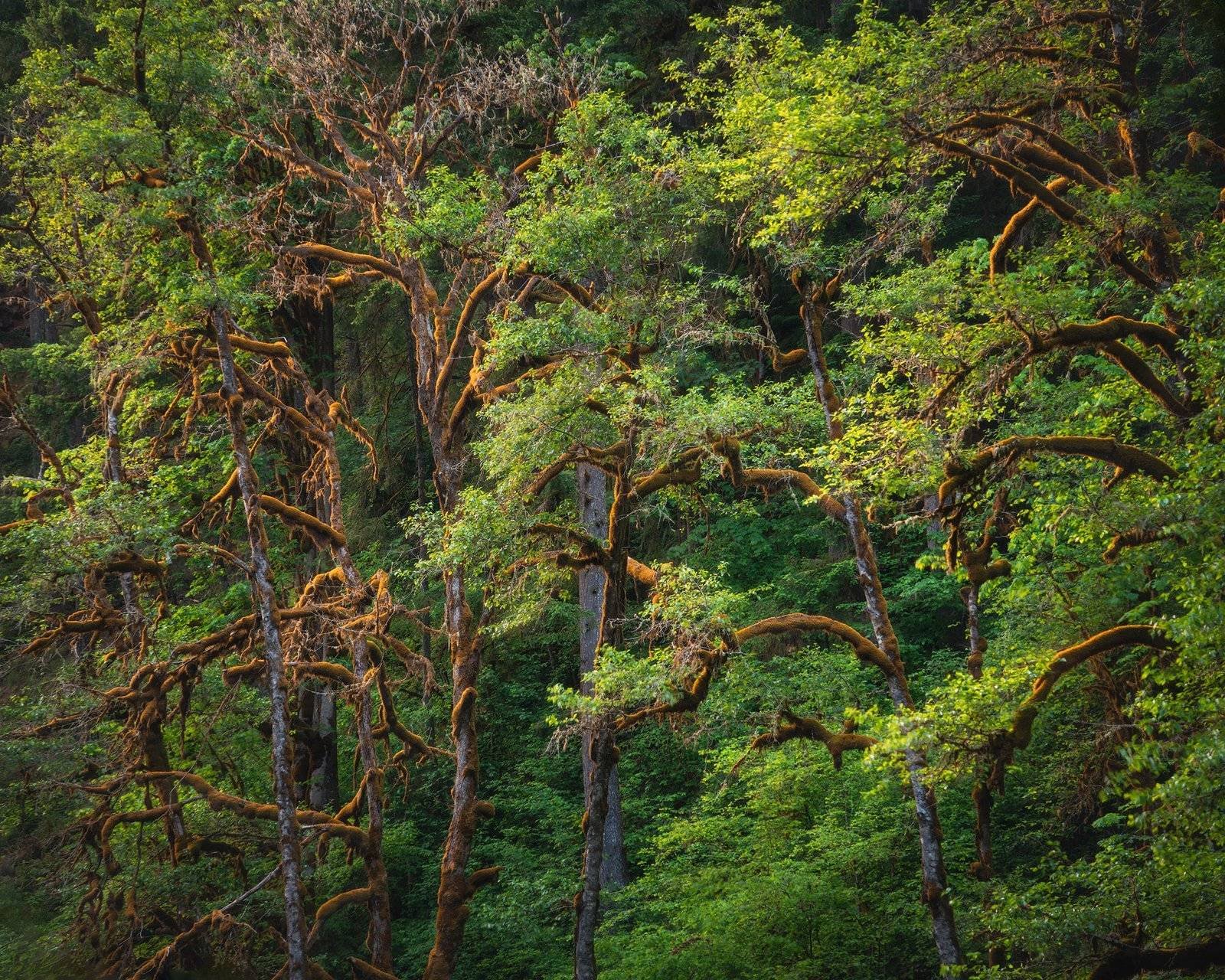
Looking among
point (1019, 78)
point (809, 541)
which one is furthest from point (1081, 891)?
point (1019, 78)

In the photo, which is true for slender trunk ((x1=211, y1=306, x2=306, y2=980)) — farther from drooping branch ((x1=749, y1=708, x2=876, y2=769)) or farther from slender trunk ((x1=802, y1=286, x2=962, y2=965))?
slender trunk ((x1=802, y1=286, x2=962, y2=965))

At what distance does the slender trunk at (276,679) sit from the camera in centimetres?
1012

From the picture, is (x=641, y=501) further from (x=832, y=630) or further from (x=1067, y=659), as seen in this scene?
(x=1067, y=659)

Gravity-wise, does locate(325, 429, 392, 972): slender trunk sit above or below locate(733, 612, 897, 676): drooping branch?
below

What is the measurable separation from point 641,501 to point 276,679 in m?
4.38

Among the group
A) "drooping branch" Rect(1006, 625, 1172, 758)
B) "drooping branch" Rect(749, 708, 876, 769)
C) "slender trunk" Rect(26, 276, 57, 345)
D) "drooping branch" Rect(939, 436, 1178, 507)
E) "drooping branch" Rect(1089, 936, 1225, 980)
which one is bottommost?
"drooping branch" Rect(1089, 936, 1225, 980)

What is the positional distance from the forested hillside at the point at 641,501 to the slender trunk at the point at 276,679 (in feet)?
0.18

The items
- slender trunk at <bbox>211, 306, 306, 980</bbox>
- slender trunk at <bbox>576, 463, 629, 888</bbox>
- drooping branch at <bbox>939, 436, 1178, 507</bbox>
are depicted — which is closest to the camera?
drooping branch at <bbox>939, 436, 1178, 507</bbox>

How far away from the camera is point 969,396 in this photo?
27.6 ft

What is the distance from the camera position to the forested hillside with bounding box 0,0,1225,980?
818 centimetres

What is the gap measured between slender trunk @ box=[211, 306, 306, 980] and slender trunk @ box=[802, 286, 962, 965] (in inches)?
237

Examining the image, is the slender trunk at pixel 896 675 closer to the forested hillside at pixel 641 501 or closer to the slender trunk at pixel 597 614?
the forested hillside at pixel 641 501

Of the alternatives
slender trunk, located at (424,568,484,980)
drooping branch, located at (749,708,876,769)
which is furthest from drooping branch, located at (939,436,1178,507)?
slender trunk, located at (424,568,484,980)

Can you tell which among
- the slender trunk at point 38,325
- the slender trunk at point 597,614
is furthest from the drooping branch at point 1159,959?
the slender trunk at point 38,325
